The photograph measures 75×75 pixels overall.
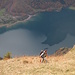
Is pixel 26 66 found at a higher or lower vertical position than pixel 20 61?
lower

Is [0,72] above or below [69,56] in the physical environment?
below

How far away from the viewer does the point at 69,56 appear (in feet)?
102

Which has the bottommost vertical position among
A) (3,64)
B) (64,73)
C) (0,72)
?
(64,73)

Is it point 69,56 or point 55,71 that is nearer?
point 55,71

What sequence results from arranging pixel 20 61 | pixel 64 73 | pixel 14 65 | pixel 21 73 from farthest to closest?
pixel 20 61 → pixel 14 65 → pixel 21 73 → pixel 64 73

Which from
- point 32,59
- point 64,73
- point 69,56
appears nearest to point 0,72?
point 32,59

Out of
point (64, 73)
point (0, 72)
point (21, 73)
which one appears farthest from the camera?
point (0, 72)

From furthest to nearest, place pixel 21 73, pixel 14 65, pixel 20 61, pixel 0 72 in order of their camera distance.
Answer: pixel 20 61, pixel 14 65, pixel 0 72, pixel 21 73

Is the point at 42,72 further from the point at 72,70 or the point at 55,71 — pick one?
the point at 72,70

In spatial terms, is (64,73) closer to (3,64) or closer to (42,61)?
(42,61)

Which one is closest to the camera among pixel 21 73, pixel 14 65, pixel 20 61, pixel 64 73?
pixel 64 73

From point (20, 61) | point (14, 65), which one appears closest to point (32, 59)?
point (20, 61)

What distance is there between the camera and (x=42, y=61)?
27.7 metres

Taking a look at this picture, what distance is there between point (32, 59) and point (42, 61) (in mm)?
3250
